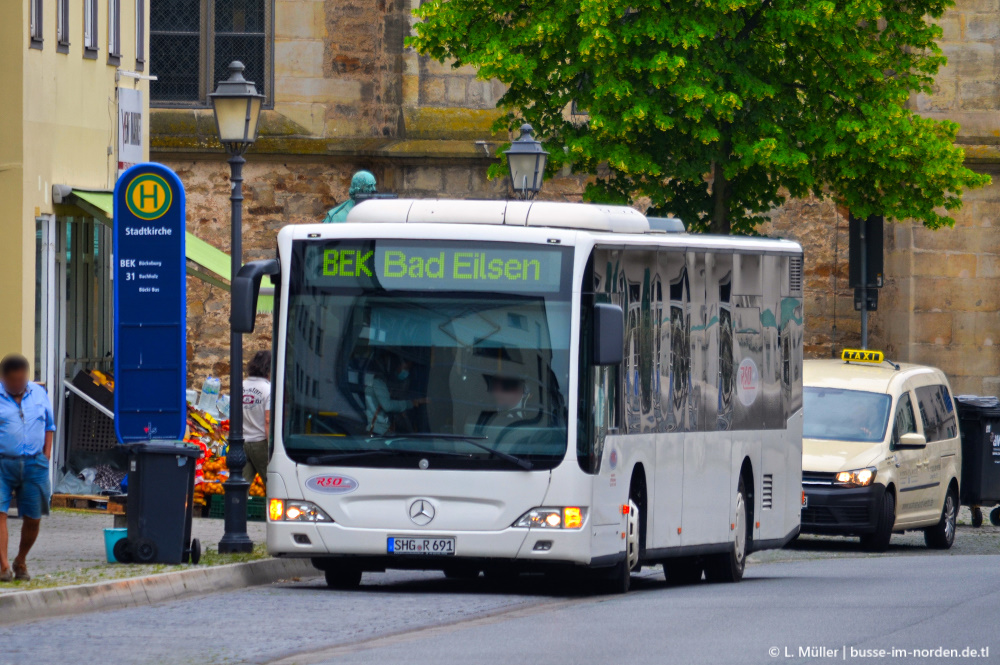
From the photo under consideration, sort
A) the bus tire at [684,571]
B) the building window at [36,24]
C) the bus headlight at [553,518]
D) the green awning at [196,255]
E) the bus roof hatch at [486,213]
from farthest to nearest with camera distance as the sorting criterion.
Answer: the green awning at [196,255] → the building window at [36,24] → the bus tire at [684,571] → the bus roof hatch at [486,213] → the bus headlight at [553,518]

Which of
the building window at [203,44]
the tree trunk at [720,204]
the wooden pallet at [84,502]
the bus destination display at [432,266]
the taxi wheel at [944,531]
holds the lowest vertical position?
the taxi wheel at [944,531]

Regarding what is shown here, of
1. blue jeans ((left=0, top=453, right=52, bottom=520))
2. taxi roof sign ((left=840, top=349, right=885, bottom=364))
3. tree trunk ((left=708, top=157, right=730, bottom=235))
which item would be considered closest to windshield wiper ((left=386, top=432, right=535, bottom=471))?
blue jeans ((left=0, top=453, right=52, bottom=520))

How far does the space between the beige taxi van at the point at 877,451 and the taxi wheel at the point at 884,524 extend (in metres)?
0.01

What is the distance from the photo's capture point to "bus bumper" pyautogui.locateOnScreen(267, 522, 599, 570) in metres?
13.9

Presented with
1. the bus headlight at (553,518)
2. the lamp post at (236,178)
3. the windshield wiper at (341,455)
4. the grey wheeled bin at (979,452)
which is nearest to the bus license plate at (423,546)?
the bus headlight at (553,518)

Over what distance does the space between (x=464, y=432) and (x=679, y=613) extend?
208 cm

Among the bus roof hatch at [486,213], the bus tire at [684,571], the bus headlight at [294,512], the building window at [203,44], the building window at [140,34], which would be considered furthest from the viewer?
the building window at [203,44]

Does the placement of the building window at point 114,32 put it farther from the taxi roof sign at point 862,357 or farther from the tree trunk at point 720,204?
the taxi roof sign at point 862,357

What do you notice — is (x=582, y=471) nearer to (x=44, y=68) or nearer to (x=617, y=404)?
(x=617, y=404)

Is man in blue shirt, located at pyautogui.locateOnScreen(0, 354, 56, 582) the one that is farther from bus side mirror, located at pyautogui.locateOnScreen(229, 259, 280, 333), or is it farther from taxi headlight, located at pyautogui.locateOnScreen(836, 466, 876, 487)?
taxi headlight, located at pyautogui.locateOnScreen(836, 466, 876, 487)

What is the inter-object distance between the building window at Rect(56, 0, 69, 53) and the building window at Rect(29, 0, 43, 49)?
622 mm

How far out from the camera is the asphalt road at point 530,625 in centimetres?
1053

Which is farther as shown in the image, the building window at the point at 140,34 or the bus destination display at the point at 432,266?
the building window at the point at 140,34

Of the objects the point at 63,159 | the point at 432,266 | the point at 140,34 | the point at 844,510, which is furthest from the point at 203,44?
the point at 432,266
